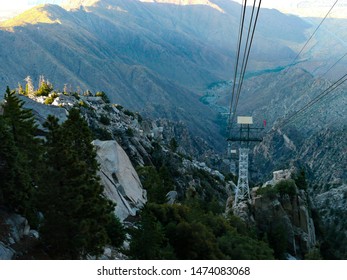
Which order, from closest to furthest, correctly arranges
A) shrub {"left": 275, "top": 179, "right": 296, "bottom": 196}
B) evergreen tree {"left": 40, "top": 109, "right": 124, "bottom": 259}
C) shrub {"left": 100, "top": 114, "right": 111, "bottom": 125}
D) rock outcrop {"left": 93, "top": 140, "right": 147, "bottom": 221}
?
evergreen tree {"left": 40, "top": 109, "right": 124, "bottom": 259}, rock outcrop {"left": 93, "top": 140, "right": 147, "bottom": 221}, shrub {"left": 275, "top": 179, "right": 296, "bottom": 196}, shrub {"left": 100, "top": 114, "right": 111, "bottom": 125}

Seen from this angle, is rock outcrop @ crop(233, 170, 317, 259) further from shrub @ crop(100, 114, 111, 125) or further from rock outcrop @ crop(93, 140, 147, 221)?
shrub @ crop(100, 114, 111, 125)

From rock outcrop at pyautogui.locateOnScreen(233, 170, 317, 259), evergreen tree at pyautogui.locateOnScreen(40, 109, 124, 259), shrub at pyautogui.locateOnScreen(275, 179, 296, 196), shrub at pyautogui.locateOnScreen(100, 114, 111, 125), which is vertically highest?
evergreen tree at pyautogui.locateOnScreen(40, 109, 124, 259)

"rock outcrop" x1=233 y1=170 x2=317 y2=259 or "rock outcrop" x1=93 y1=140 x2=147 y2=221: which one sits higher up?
"rock outcrop" x1=93 y1=140 x2=147 y2=221

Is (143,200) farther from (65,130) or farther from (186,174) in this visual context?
(186,174)

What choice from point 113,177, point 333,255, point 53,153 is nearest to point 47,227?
point 53,153

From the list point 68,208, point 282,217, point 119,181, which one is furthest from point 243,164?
point 68,208

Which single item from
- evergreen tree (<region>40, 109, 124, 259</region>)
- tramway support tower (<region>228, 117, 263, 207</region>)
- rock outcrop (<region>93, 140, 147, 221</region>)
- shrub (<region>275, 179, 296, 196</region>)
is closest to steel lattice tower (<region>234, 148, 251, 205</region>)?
tramway support tower (<region>228, 117, 263, 207</region>)

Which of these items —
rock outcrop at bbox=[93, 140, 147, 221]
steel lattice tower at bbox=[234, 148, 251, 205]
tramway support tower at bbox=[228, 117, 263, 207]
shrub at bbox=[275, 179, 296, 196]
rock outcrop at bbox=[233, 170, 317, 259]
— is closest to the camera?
rock outcrop at bbox=[93, 140, 147, 221]
